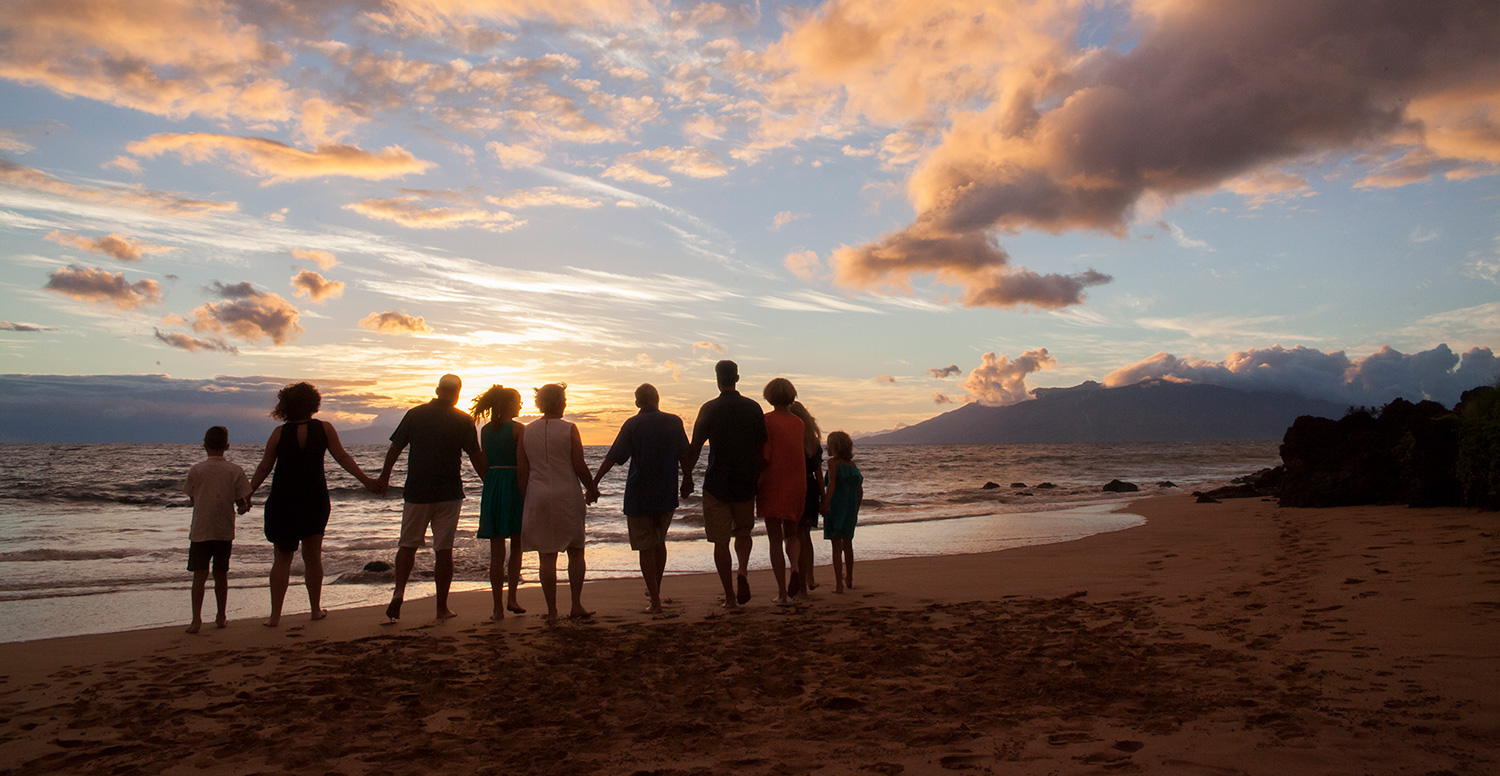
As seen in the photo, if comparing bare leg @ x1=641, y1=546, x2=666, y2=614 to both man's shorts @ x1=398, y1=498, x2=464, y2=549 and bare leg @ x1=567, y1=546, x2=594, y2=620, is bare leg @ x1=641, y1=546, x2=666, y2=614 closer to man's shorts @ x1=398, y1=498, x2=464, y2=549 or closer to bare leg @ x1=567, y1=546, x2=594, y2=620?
bare leg @ x1=567, y1=546, x2=594, y2=620

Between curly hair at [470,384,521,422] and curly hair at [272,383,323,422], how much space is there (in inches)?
49.8

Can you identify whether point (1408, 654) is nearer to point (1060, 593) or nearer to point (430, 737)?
point (1060, 593)

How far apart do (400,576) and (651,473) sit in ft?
7.48

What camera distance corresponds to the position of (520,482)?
21.6 feet

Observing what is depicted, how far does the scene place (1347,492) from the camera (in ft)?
41.9

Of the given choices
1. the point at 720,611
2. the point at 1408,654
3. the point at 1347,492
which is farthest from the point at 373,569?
the point at 1347,492

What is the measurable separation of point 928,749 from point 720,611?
12.6 ft

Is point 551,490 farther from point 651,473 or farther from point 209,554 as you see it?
point 209,554

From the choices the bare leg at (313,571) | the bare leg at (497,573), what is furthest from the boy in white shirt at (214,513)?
the bare leg at (497,573)

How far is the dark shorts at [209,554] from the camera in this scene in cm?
646

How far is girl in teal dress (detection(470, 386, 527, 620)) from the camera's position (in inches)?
269

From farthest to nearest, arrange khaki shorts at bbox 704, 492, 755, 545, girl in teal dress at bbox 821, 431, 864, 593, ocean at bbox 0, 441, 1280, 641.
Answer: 1. ocean at bbox 0, 441, 1280, 641
2. girl in teal dress at bbox 821, 431, 864, 593
3. khaki shorts at bbox 704, 492, 755, 545

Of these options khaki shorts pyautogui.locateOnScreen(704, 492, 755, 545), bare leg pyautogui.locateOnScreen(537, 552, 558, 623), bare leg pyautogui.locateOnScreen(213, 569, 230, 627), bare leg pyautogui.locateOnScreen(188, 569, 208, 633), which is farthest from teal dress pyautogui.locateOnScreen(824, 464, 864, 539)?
bare leg pyautogui.locateOnScreen(188, 569, 208, 633)

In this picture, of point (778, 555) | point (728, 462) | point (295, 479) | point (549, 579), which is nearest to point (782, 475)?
point (728, 462)
